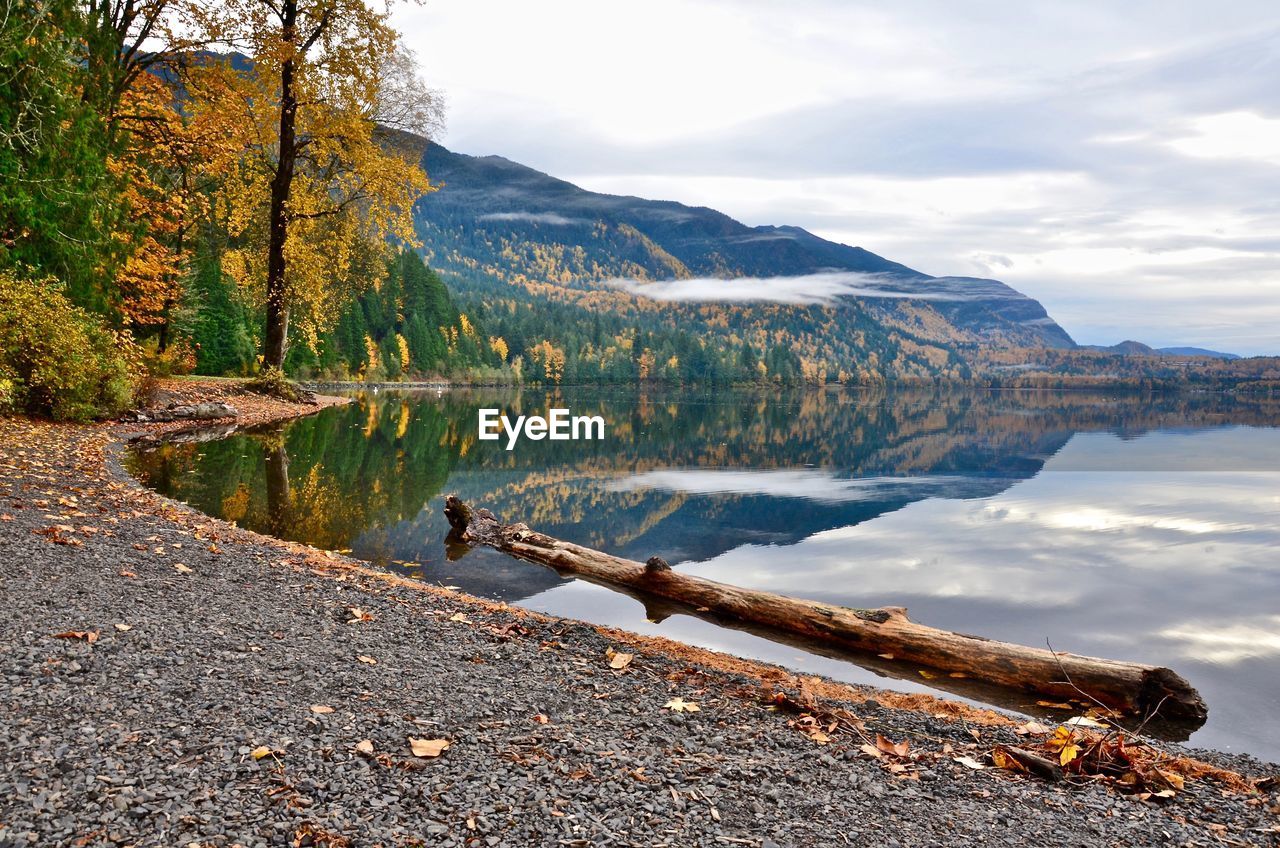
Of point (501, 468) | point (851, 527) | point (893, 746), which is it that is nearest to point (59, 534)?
point (893, 746)

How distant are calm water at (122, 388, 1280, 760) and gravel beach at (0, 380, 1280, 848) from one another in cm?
291

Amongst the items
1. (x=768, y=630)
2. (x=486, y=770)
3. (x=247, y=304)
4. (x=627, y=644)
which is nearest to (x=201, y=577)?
(x=627, y=644)

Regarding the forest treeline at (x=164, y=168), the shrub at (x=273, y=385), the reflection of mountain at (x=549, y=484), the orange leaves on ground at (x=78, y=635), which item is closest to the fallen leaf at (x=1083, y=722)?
the reflection of mountain at (x=549, y=484)

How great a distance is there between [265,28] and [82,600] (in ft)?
86.1

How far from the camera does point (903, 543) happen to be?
1612 cm

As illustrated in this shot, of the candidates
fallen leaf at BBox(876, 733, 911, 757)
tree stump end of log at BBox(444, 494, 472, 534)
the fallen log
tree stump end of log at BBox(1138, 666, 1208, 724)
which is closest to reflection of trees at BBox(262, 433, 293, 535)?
tree stump end of log at BBox(444, 494, 472, 534)

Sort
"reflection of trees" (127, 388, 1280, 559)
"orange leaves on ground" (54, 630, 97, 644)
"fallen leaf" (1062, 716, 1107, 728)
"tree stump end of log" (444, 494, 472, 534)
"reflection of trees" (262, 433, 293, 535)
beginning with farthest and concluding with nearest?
"reflection of trees" (127, 388, 1280, 559) < "tree stump end of log" (444, 494, 472, 534) < "reflection of trees" (262, 433, 293, 535) < "fallen leaf" (1062, 716, 1107, 728) < "orange leaves on ground" (54, 630, 97, 644)

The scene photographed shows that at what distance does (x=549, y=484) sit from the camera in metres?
21.5

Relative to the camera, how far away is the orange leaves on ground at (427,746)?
15.3ft

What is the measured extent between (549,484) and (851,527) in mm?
8253

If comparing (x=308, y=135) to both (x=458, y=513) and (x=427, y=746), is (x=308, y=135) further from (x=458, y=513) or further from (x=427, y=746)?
(x=427, y=746)

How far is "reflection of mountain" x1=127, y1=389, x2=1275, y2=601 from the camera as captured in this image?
14.2 metres

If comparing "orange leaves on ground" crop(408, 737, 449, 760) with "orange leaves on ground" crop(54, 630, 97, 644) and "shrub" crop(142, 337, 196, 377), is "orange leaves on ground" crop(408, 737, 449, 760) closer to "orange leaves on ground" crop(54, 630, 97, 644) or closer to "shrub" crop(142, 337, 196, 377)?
"orange leaves on ground" crop(54, 630, 97, 644)

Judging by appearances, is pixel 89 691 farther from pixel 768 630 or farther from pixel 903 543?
pixel 903 543
